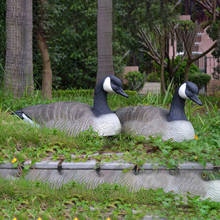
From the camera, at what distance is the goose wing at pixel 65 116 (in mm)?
5289

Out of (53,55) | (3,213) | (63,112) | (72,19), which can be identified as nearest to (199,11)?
(72,19)

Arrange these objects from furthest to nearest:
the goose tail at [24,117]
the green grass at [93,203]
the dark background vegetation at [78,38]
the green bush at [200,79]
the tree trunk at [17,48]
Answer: the green bush at [200,79] < the dark background vegetation at [78,38] < the tree trunk at [17,48] < the goose tail at [24,117] < the green grass at [93,203]

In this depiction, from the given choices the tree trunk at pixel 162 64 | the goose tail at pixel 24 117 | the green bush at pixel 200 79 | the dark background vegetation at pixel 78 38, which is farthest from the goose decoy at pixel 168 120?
the green bush at pixel 200 79

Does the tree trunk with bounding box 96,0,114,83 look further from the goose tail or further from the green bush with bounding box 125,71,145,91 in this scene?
the green bush with bounding box 125,71,145,91

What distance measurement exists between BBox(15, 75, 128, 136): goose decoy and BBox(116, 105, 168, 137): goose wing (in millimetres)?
248

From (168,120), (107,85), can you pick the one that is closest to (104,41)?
(107,85)

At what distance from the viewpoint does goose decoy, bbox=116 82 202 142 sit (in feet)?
16.9

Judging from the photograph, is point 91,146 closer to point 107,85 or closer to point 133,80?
point 107,85

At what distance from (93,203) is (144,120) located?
5.65ft

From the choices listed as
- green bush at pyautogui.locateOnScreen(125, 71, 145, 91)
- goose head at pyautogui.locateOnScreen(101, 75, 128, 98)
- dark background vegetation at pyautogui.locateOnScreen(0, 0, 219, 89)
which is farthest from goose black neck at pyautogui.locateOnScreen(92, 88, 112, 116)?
green bush at pyautogui.locateOnScreen(125, 71, 145, 91)

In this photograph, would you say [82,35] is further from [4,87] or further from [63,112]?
[63,112]

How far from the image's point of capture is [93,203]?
13.3 ft

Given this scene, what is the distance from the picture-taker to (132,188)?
4453 mm

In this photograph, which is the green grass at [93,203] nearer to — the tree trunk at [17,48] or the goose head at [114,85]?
the goose head at [114,85]
